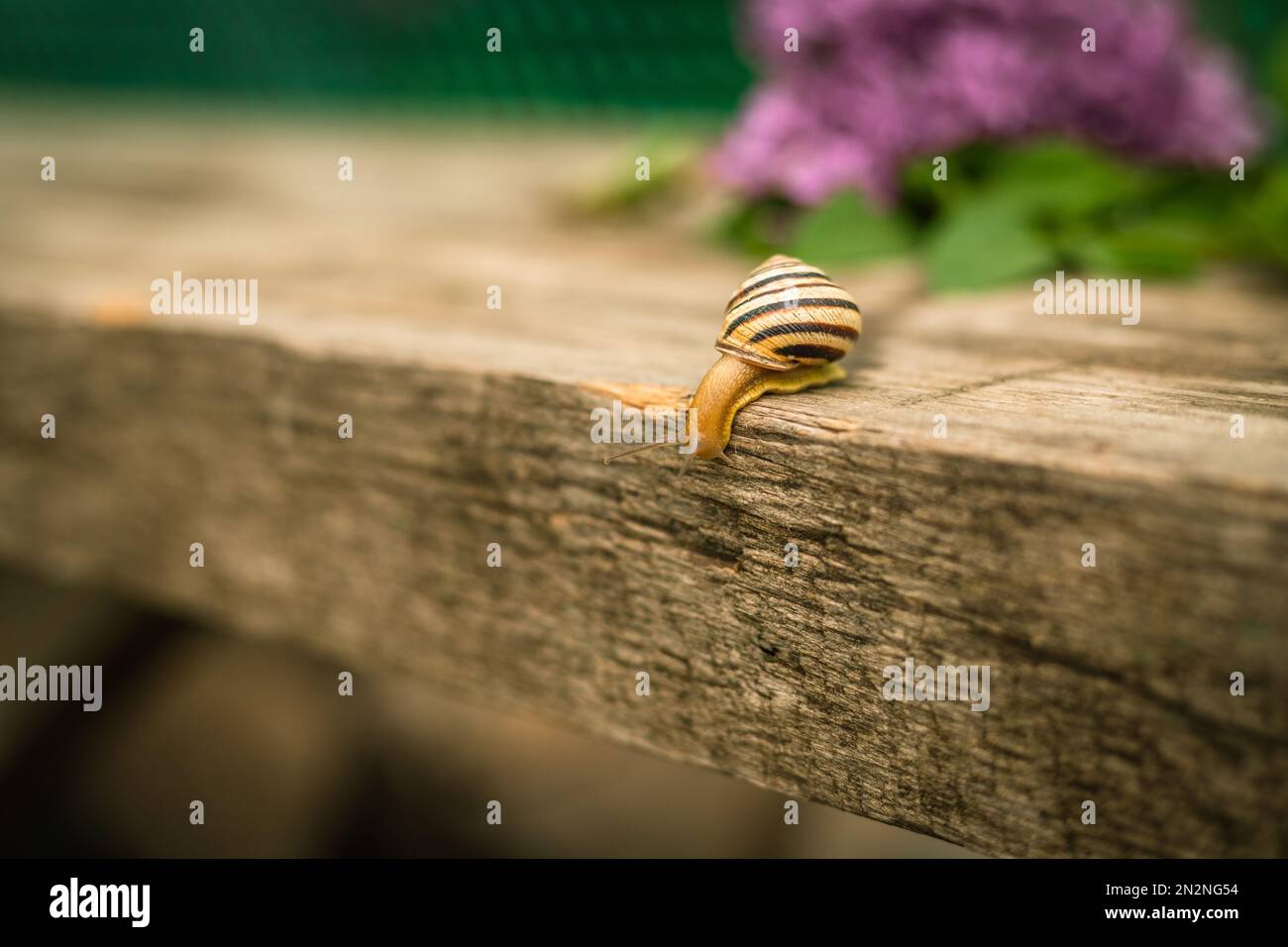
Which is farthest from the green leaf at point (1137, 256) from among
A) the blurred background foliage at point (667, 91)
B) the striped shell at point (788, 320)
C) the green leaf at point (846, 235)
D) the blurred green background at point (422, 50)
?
the blurred green background at point (422, 50)

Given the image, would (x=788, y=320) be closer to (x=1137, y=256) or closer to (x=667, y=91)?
(x=1137, y=256)

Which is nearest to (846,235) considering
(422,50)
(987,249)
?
(987,249)

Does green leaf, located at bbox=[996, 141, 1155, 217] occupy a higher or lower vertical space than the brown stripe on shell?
higher

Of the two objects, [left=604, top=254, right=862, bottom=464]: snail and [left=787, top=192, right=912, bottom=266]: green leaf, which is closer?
[left=604, top=254, right=862, bottom=464]: snail

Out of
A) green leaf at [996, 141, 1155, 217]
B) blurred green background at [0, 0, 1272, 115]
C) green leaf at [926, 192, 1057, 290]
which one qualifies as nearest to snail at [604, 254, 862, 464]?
green leaf at [926, 192, 1057, 290]

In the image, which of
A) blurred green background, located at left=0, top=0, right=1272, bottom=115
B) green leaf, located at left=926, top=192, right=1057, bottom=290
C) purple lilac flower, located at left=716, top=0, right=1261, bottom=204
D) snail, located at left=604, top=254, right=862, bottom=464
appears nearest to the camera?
snail, located at left=604, top=254, right=862, bottom=464

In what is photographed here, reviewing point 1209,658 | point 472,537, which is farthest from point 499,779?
point 1209,658

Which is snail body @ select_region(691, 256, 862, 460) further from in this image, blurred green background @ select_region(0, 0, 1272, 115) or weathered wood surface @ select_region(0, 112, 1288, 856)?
blurred green background @ select_region(0, 0, 1272, 115)
